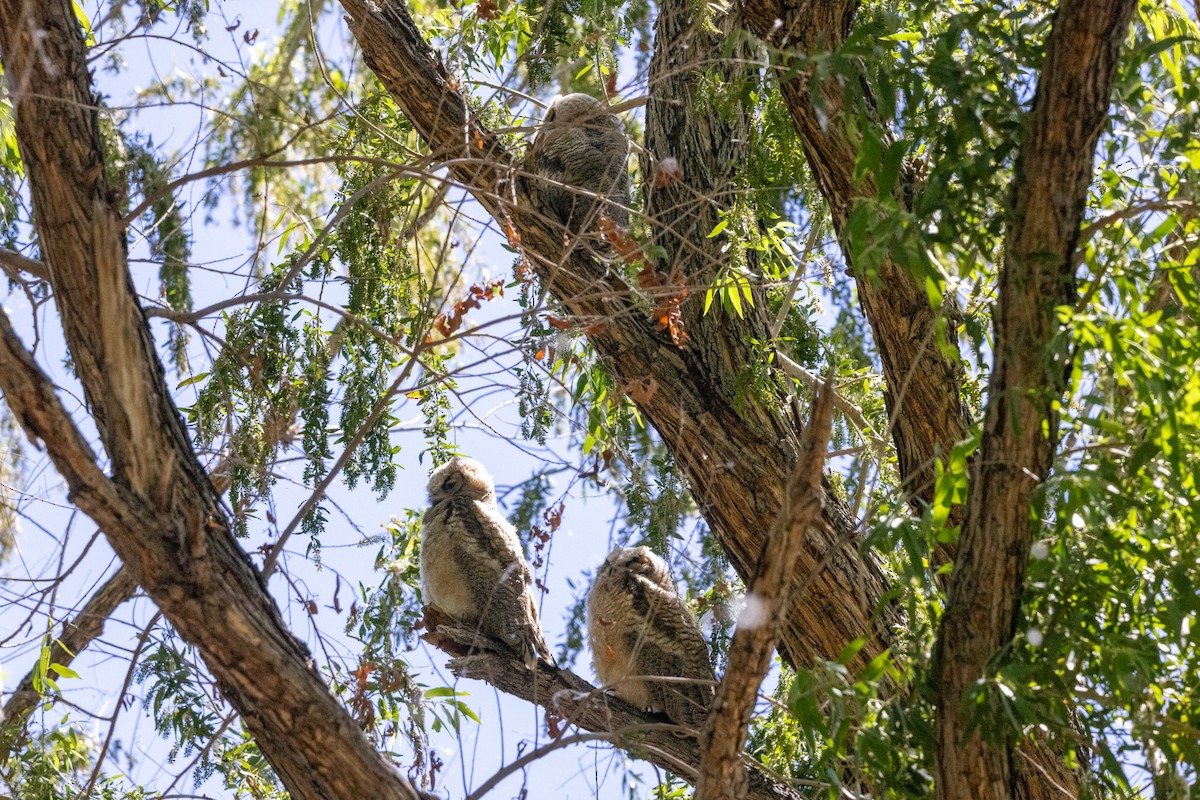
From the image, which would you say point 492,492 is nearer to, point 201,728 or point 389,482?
point 389,482

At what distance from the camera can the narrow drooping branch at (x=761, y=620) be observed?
6.88 feet

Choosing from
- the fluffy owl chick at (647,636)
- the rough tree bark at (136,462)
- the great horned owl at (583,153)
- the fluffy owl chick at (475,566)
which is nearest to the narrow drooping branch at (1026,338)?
the rough tree bark at (136,462)

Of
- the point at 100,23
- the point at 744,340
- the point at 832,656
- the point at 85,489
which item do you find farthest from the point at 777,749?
the point at 100,23

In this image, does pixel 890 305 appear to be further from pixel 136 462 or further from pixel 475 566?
pixel 136 462

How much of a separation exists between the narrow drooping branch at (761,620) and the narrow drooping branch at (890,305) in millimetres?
1231

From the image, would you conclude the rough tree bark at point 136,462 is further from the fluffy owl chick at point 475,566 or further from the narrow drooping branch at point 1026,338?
the fluffy owl chick at point 475,566

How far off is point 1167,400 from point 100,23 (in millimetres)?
2393

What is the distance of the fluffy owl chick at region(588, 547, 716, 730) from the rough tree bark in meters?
1.93

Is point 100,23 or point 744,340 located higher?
point 100,23

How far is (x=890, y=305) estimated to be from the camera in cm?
342

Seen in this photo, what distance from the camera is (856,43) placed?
7.75 ft

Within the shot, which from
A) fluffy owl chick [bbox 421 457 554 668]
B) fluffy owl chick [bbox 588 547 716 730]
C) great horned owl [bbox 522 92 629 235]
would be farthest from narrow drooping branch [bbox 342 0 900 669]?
great horned owl [bbox 522 92 629 235]

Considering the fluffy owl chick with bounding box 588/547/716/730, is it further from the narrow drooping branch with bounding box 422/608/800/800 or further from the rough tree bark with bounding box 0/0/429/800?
the rough tree bark with bounding box 0/0/429/800

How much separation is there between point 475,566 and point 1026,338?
2.60 metres
